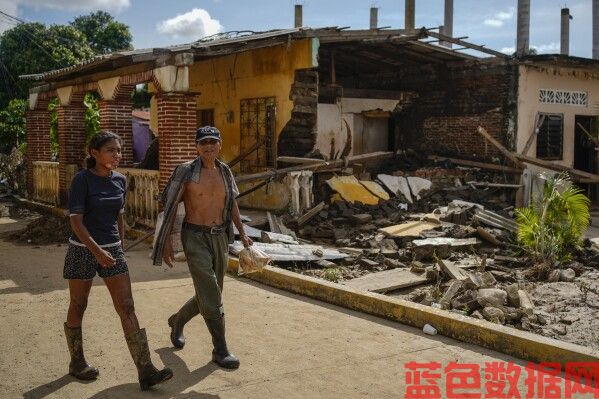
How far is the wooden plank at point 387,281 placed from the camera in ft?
25.4

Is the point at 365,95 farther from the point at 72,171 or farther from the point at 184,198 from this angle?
the point at 184,198

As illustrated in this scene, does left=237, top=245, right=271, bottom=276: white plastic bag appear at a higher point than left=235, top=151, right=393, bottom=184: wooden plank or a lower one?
lower

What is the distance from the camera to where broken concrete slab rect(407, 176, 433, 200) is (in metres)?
14.2

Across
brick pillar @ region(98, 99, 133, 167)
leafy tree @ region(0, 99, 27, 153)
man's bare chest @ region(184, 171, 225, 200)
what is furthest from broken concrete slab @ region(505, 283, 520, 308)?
leafy tree @ region(0, 99, 27, 153)

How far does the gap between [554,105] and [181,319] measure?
14580 millimetres

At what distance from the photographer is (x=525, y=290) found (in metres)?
7.82

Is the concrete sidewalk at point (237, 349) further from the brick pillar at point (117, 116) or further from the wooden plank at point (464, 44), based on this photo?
the wooden plank at point (464, 44)

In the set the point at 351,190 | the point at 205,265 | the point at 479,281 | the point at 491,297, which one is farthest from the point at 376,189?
the point at 205,265

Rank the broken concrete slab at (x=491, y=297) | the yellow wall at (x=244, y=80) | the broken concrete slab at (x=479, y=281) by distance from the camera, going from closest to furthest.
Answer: the broken concrete slab at (x=491, y=297), the broken concrete slab at (x=479, y=281), the yellow wall at (x=244, y=80)

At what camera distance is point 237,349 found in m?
5.18

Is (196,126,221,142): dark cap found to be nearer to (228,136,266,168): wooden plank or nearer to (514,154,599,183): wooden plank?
(228,136,266,168): wooden plank

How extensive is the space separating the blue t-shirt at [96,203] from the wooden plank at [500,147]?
12506 millimetres

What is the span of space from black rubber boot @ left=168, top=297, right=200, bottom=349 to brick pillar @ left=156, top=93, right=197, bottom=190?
5.26 metres

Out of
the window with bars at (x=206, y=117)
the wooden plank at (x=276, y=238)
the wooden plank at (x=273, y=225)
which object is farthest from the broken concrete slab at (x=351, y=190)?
the window with bars at (x=206, y=117)
